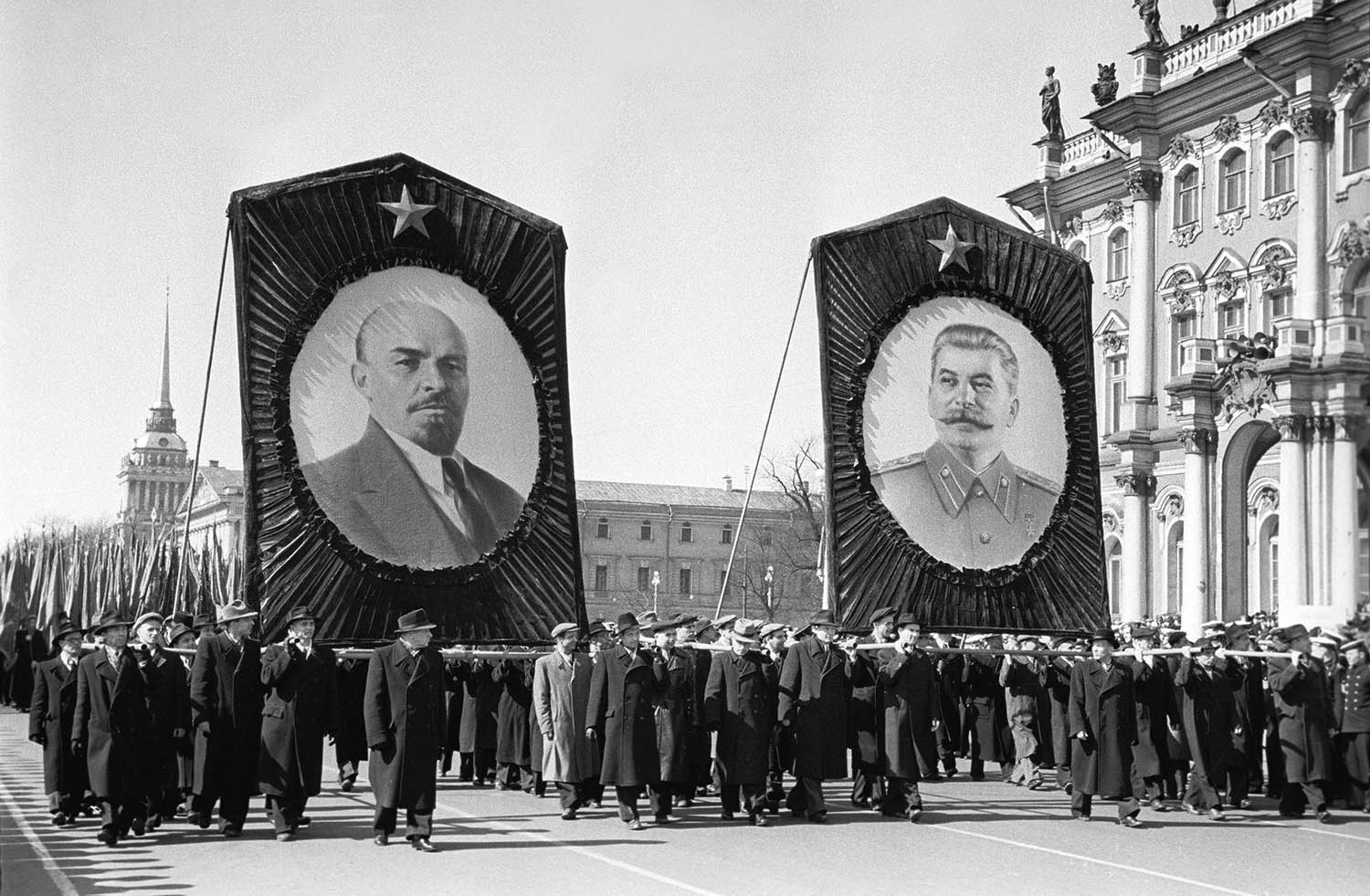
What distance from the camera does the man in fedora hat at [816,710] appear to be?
12219 mm

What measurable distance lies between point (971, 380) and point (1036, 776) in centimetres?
424

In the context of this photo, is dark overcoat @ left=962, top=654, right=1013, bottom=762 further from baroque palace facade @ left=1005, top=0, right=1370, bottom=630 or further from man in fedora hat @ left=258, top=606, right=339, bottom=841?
man in fedora hat @ left=258, top=606, right=339, bottom=841

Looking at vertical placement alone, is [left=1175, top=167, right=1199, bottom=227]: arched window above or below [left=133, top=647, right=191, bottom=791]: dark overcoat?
above

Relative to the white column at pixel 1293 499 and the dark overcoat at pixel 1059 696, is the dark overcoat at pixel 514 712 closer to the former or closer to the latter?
the dark overcoat at pixel 1059 696

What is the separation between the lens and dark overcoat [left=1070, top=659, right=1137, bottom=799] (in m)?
12.5

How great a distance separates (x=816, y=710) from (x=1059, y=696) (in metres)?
3.98

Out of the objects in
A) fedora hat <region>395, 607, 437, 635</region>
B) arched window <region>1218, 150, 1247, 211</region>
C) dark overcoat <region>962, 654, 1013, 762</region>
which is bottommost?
dark overcoat <region>962, 654, 1013, 762</region>

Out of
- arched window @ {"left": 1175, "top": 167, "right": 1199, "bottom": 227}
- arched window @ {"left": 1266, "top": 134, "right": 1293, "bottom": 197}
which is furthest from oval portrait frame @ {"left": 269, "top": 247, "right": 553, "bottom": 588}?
arched window @ {"left": 1175, "top": 167, "right": 1199, "bottom": 227}

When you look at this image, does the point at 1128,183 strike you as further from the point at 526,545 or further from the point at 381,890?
the point at 381,890

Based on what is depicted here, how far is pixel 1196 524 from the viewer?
14.4 metres

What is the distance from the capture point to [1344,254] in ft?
34.3

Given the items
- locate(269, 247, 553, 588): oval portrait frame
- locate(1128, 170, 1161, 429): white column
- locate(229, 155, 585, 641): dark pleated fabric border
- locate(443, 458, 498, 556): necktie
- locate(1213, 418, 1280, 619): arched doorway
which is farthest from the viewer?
locate(1128, 170, 1161, 429): white column

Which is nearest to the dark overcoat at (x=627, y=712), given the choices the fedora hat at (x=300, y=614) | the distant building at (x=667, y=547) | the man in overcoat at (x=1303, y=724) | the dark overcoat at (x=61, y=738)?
the fedora hat at (x=300, y=614)

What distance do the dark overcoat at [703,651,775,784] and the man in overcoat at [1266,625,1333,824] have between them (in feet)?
14.4
